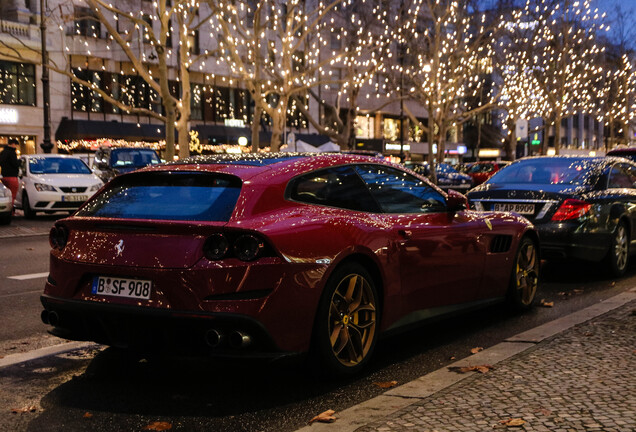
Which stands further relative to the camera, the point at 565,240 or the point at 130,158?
the point at 130,158

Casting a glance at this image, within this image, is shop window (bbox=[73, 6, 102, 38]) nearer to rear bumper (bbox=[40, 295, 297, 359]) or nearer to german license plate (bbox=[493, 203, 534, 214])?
german license plate (bbox=[493, 203, 534, 214])

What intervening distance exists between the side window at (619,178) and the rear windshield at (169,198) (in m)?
6.66

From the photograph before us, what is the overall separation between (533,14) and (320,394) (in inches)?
1852

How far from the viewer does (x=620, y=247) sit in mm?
10250

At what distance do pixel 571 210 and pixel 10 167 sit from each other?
15.7 m

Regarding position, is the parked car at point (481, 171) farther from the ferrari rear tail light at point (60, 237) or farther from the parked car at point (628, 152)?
the ferrari rear tail light at point (60, 237)

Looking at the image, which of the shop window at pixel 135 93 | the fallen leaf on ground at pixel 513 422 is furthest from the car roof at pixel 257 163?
the shop window at pixel 135 93

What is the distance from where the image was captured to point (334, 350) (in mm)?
5113

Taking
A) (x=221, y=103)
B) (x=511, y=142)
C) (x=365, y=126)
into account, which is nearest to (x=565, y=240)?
(x=221, y=103)

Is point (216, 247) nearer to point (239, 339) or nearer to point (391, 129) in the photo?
point (239, 339)

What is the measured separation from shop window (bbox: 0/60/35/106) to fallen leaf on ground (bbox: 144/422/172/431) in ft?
129

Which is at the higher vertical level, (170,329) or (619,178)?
(619,178)

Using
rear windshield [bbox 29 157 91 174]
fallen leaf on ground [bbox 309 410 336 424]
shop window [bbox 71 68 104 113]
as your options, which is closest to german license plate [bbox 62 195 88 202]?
rear windshield [bbox 29 157 91 174]

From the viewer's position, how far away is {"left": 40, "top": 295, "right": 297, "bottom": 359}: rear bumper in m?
4.55
